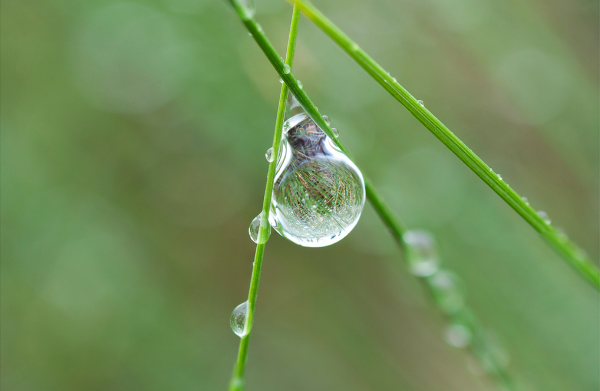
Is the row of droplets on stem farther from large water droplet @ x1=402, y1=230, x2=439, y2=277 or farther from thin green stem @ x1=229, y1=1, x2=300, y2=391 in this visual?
thin green stem @ x1=229, y1=1, x2=300, y2=391

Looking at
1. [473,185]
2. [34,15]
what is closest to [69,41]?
[34,15]

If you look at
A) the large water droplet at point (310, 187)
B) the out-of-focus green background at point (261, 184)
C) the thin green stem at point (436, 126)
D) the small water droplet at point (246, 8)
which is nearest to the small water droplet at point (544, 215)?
the thin green stem at point (436, 126)

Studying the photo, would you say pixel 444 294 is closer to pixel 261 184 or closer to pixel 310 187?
pixel 310 187

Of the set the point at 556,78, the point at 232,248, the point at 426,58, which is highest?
the point at 426,58

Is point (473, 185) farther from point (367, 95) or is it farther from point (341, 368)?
point (341, 368)

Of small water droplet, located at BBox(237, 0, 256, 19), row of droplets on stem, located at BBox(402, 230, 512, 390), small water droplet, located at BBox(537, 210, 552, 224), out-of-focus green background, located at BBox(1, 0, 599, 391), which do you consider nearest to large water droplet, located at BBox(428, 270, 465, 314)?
row of droplets on stem, located at BBox(402, 230, 512, 390)

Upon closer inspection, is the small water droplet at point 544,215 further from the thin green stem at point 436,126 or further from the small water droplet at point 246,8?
the small water droplet at point 246,8

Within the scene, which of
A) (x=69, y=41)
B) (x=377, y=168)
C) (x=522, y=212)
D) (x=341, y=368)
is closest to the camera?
(x=522, y=212)

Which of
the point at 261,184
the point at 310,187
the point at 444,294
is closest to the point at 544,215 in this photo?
the point at 444,294
